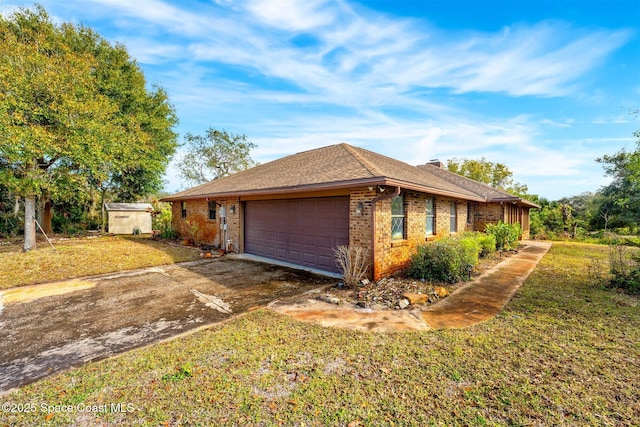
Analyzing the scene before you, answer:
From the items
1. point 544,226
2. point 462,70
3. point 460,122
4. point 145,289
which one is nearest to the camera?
point 145,289

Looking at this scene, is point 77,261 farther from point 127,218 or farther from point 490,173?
point 490,173

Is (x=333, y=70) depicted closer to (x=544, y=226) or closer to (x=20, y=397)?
(x=20, y=397)

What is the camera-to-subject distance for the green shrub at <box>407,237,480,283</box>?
682 centimetres

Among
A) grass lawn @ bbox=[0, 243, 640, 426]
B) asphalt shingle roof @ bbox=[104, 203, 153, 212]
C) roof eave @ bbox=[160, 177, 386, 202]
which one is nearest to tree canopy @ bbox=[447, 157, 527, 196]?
roof eave @ bbox=[160, 177, 386, 202]

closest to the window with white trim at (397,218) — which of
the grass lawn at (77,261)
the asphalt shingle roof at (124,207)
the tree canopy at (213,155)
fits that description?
the grass lawn at (77,261)

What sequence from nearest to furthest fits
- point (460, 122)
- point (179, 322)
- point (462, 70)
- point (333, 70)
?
1. point (179, 322)
2. point (462, 70)
3. point (333, 70)
4. point (460, 122)

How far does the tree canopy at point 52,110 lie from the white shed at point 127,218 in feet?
8.69

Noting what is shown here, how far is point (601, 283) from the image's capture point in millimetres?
6512

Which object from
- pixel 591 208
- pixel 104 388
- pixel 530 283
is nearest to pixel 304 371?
pixel 104 388

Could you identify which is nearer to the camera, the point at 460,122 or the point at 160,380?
the point at 160,380

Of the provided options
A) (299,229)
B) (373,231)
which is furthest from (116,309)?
(373,231)

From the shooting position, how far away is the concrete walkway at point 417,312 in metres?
4.34

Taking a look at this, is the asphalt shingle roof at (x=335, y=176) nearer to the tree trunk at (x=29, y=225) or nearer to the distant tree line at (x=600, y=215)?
the tree trunk at (x=29, y=225)

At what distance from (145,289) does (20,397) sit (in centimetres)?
383
